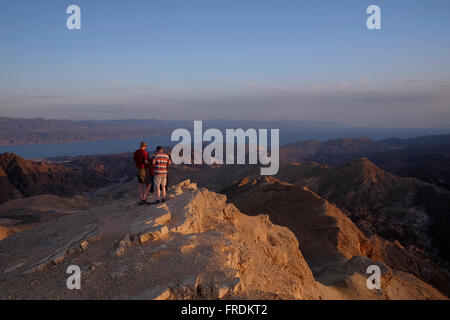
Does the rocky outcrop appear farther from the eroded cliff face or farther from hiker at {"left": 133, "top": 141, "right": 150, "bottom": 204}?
the eroded cliff face

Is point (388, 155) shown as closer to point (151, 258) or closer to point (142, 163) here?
point (142, 163)

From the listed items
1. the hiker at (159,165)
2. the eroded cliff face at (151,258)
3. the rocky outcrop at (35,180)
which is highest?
the hiker at (159,165)

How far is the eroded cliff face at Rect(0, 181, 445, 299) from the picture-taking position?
4.27 meters

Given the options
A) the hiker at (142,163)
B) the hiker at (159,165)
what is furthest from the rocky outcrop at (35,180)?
the hiker at (159,165)

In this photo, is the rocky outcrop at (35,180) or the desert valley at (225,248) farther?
the rocky outcrop at (35,180)

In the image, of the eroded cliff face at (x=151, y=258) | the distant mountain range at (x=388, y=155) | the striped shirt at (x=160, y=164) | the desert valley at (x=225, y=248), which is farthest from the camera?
the distant mountain range at (x=388, y=155)

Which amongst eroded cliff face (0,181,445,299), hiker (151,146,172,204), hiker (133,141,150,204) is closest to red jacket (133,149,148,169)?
hiker (133,141,150,204)

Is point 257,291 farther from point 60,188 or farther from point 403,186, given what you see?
point 60,188

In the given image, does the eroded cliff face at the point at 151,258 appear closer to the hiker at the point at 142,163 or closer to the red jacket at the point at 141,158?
the hiker at the point at 142,163

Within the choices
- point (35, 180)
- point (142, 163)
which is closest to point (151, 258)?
point (142, 163)

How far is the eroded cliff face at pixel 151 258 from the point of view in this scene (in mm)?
4266

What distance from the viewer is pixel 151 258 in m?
4.96

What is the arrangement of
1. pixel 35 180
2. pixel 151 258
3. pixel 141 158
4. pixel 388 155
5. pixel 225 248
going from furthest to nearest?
pixel 388 155, pixel 35 180, pixel 141 158, pixel 225 248, pixel 151 258
